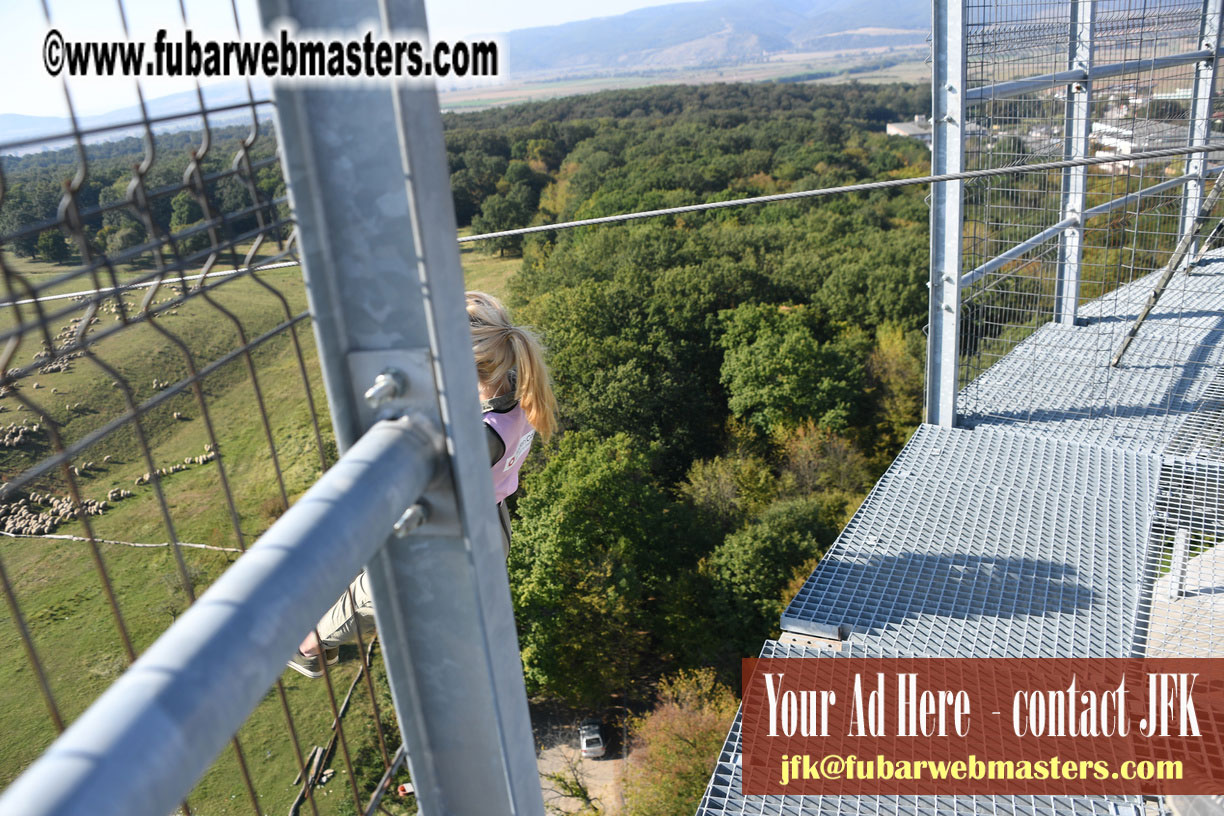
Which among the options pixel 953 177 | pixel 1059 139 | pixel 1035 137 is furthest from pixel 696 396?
pixel 953 177

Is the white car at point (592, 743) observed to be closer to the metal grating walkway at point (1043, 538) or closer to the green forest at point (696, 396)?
the green forest at point (696, 396)

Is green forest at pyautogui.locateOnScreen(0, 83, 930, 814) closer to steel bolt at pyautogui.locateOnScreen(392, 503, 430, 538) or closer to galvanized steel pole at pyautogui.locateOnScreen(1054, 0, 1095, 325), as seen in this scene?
steel bolt at pyautogui.locateOnScreen(392, 503, 430, 538)

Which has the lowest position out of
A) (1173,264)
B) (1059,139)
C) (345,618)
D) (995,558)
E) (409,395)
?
(995,558)

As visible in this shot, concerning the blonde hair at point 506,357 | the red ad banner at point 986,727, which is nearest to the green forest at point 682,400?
the blonde hair at point 506,357

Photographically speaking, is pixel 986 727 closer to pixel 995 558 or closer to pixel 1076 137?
pixel 995 558

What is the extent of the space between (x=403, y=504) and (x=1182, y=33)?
23.9 feet

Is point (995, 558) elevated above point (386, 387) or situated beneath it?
situated beneath

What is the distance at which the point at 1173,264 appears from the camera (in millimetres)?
4676

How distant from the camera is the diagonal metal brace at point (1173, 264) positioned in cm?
422

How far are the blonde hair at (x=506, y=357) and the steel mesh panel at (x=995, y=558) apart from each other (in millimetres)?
2125

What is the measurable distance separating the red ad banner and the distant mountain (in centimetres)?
13014

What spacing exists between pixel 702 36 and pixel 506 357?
176 m

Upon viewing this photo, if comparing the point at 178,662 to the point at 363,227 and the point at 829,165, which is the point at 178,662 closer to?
the point at 363,227

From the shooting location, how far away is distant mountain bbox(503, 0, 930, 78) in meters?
145
